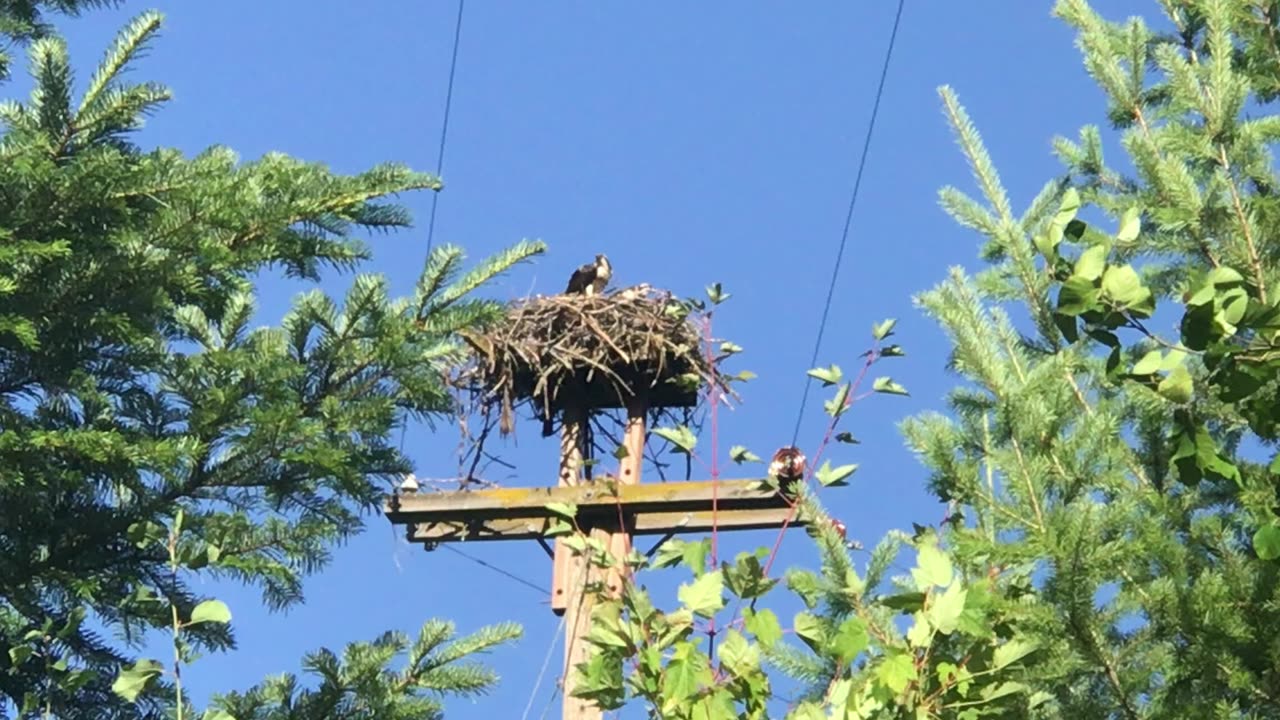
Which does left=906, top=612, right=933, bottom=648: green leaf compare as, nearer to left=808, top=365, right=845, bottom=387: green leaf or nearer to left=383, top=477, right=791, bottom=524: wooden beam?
left=808, top=365, right=845, bottom=387: green leaf

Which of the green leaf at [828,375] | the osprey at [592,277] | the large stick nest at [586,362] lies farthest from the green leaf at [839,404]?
the osprey at [592,277]

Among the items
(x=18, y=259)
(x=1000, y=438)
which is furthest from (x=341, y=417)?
(x=1000, y=438)

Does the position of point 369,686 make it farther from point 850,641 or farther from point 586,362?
point 586,362

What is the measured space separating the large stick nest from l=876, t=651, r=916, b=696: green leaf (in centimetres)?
576

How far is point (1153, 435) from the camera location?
432 cm

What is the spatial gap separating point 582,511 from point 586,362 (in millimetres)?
1520

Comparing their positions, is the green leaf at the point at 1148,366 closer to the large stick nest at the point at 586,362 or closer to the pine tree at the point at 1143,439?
the pine tree at the point at 1143,439

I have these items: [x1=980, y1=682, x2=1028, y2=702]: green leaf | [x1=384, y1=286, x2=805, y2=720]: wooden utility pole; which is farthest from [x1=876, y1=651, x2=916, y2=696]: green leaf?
[x1=384, y1=286, x2=805, y2=720]: wooden utility pole

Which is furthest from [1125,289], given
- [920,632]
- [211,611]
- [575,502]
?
[575,502]

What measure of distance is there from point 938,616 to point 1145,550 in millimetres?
1269

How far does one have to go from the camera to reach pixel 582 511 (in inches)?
288

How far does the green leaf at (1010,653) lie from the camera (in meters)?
2.94

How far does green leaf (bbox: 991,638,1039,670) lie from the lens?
2.94 meters

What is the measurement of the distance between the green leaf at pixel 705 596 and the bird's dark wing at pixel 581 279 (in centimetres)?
708
